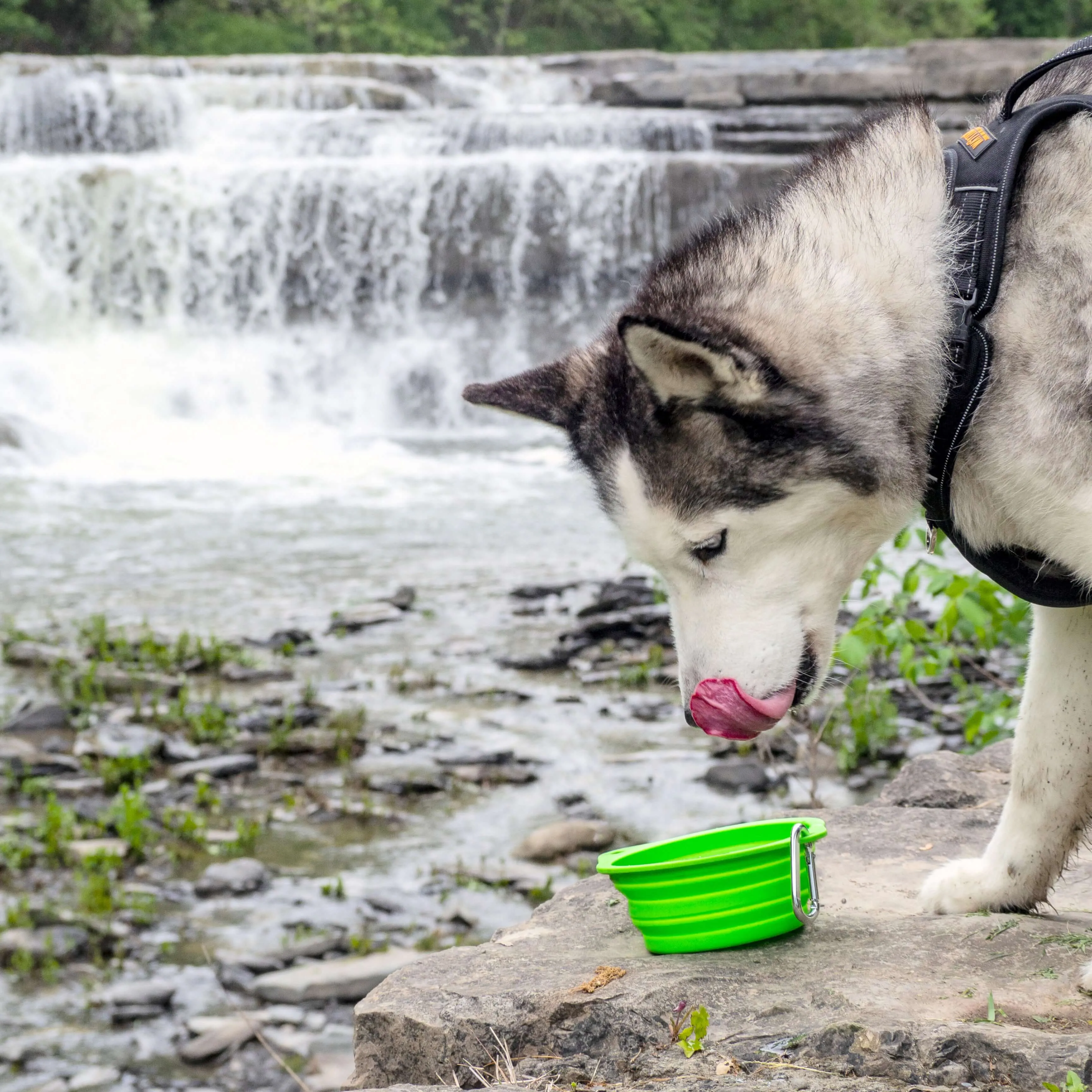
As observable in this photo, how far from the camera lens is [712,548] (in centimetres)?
244

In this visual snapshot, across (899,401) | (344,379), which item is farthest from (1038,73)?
(344,379)

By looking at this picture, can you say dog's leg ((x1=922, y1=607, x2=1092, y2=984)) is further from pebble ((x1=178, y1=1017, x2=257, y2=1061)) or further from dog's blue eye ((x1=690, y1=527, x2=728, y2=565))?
pebble ((x1=178, y1=1017, x2=257, y2=1061))

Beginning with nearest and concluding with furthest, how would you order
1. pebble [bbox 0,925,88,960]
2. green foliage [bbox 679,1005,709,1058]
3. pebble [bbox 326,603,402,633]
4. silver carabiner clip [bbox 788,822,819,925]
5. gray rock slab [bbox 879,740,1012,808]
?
green foliage [bbox 679,1005,709,1058]
silver carabiner clip [bbox 788,822,819,925]
gray rock slab [bbox 879,740,1012,808]
pebble [bbox 0,925,88,960]
pebble [bbox 326,603,402,633]

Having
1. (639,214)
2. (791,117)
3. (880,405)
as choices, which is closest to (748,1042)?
(880,405)

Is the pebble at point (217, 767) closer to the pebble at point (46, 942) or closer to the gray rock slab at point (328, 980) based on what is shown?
the pebble at point (46, 942)

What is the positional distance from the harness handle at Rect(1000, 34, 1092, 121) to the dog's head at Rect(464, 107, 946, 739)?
0.47 feet

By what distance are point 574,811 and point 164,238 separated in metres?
14.2

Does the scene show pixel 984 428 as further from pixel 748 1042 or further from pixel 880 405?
pixel 748 1042

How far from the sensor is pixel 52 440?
13664mm

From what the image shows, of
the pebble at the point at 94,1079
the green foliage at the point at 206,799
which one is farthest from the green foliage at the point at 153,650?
the pebble at the point at 94,1079

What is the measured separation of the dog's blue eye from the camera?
2.42 metres

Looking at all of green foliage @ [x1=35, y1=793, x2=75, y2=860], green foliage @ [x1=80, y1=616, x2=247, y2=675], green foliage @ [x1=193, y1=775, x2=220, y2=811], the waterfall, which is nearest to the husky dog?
green foliage @ [x1=35, y1=793, x2=75, y2=860]

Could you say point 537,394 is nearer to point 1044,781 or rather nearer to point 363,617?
point 1044,781

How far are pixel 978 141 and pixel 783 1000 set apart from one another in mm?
1538
